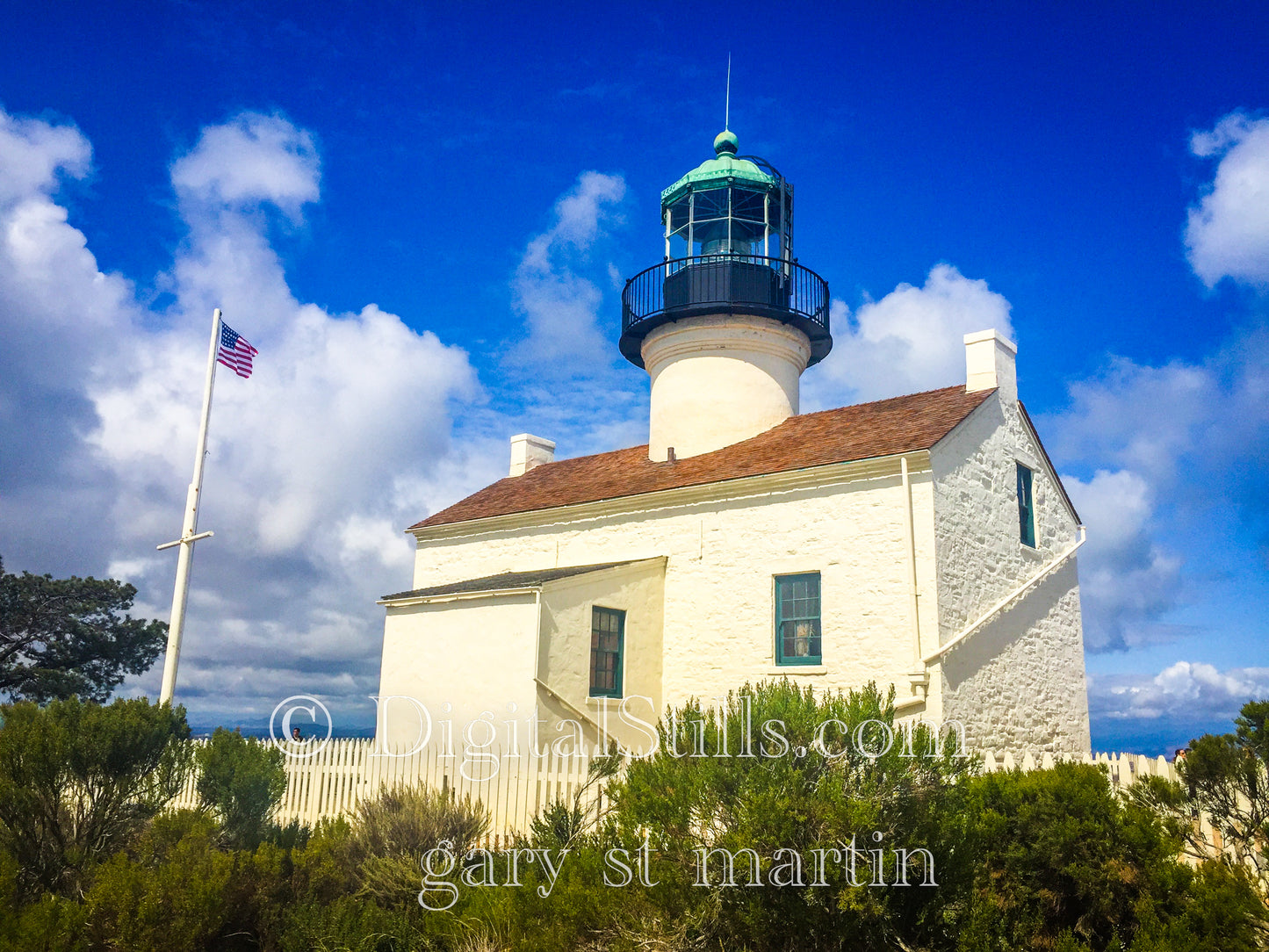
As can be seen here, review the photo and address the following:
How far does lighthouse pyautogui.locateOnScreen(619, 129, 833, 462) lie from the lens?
1862 cm

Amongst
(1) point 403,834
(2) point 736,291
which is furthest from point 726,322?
(1) point 403,834

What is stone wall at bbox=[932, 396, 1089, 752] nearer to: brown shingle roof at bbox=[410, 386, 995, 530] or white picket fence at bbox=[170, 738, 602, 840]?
brown shingle roof at bbox=[410, 386, 995, 530]

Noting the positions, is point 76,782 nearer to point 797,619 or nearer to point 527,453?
point 797,619

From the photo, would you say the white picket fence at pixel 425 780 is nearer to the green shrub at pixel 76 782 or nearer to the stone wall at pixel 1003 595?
the green shrub at pixel 76 782

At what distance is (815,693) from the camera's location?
13672mm

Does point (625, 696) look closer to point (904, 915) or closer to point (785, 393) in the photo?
point (785, 393)

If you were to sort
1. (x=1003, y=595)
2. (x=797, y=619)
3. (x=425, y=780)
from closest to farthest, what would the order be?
(x=425, y=780) → (x=797, y=619) → (x=1003, y=595)

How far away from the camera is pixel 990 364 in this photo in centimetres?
1559

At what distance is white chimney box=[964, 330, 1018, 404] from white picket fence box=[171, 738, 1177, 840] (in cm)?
570

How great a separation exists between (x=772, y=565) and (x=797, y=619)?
0.91 m

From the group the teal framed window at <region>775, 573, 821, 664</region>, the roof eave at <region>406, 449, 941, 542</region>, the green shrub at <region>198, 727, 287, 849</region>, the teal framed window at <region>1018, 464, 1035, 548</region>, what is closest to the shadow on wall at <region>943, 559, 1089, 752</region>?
the teal framed window at <region>1018, 464, 1035, 548</region>

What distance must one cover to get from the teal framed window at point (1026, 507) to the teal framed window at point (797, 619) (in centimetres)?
393

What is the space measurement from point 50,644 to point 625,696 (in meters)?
17.4

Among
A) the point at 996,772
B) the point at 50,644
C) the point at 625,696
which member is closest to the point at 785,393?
the point at 625,696
